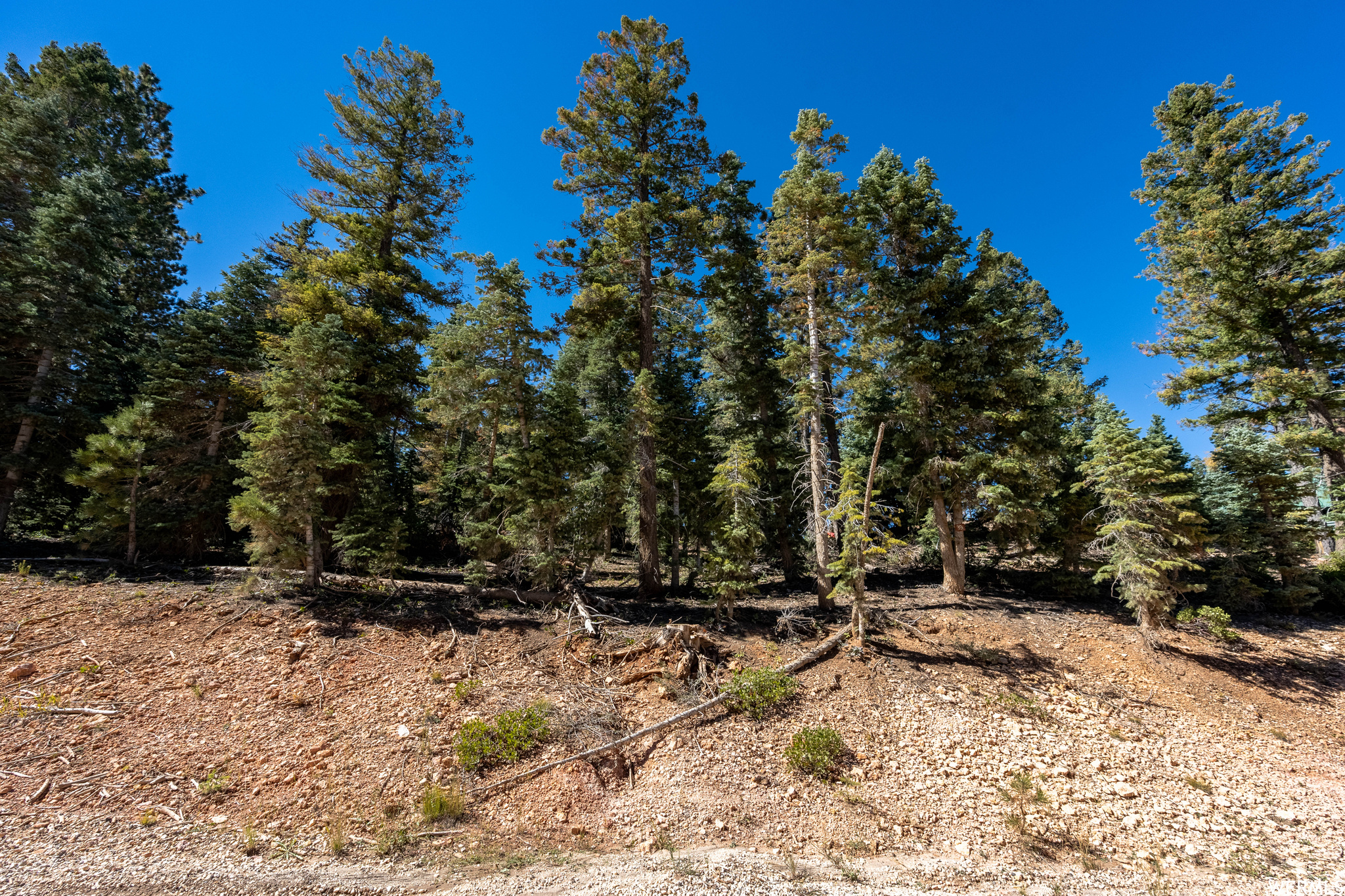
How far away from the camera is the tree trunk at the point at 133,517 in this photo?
38.2 feet

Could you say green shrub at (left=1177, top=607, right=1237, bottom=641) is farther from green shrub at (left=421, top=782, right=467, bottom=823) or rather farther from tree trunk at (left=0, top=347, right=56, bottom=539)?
tree trunk at (left=0, top=347, right=56, bottom=539)

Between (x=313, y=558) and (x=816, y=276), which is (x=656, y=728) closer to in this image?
(x=313, y=558)

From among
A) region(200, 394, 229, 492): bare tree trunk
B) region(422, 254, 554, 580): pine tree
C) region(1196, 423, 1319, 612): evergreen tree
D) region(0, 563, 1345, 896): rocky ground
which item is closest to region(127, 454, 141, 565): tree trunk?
region(0, 563, 1345, 896): rocky ground

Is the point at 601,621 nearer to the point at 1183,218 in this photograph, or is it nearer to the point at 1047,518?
the point at 1047,518

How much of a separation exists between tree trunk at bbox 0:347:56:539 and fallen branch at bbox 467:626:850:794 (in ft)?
57.7

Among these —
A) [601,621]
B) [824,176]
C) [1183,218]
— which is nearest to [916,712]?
[601,621]

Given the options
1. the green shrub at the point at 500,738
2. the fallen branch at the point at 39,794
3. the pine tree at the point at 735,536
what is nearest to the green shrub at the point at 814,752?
the pine tree at the point at 735,536

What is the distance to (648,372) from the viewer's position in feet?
42.5

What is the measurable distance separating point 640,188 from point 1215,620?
22.2 metres

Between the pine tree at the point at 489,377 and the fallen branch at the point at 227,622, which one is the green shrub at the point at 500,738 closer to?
the pine tree at the point at 489,377

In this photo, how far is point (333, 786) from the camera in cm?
686

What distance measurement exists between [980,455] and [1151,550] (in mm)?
4628

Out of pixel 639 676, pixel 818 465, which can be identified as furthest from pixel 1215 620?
pixel 639 676

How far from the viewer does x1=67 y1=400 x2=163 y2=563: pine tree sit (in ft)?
37.0
